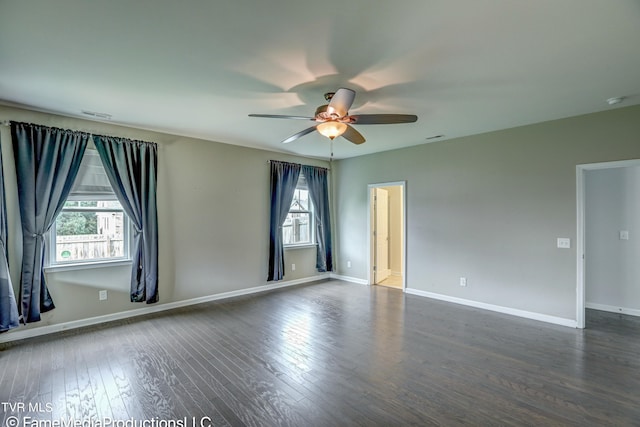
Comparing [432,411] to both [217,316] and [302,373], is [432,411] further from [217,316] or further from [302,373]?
[217,316]

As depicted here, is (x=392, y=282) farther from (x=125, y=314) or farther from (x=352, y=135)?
(x=125, y=314)

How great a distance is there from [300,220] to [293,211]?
28 centimetres

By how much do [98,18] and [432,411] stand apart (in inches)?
139

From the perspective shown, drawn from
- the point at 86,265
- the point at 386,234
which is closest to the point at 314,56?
the point at 86,265

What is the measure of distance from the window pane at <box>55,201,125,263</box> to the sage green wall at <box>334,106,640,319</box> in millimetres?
4558

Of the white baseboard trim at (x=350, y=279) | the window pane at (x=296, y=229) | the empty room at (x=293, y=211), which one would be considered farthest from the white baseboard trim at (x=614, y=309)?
the window pane at (x=296, y=229)

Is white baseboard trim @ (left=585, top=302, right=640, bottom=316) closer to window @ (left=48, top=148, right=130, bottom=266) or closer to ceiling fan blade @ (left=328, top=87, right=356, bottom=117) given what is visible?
ceiling fan blade @ (left=328, top=87, right=356, bottom=117)

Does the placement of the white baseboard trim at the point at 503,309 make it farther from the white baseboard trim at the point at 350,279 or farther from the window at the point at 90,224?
the window at the point at 90,224

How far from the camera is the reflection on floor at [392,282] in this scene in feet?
19.8

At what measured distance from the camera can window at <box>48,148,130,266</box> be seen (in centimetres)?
369

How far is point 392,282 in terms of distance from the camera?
6375 millimetres

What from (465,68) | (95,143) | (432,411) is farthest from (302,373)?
(95,143)

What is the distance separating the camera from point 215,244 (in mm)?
4980

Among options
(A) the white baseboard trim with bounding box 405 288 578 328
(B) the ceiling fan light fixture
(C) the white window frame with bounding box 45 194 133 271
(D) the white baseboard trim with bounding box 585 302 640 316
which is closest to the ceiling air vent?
(C) the white window frame with bounding box 45 194 133 271
